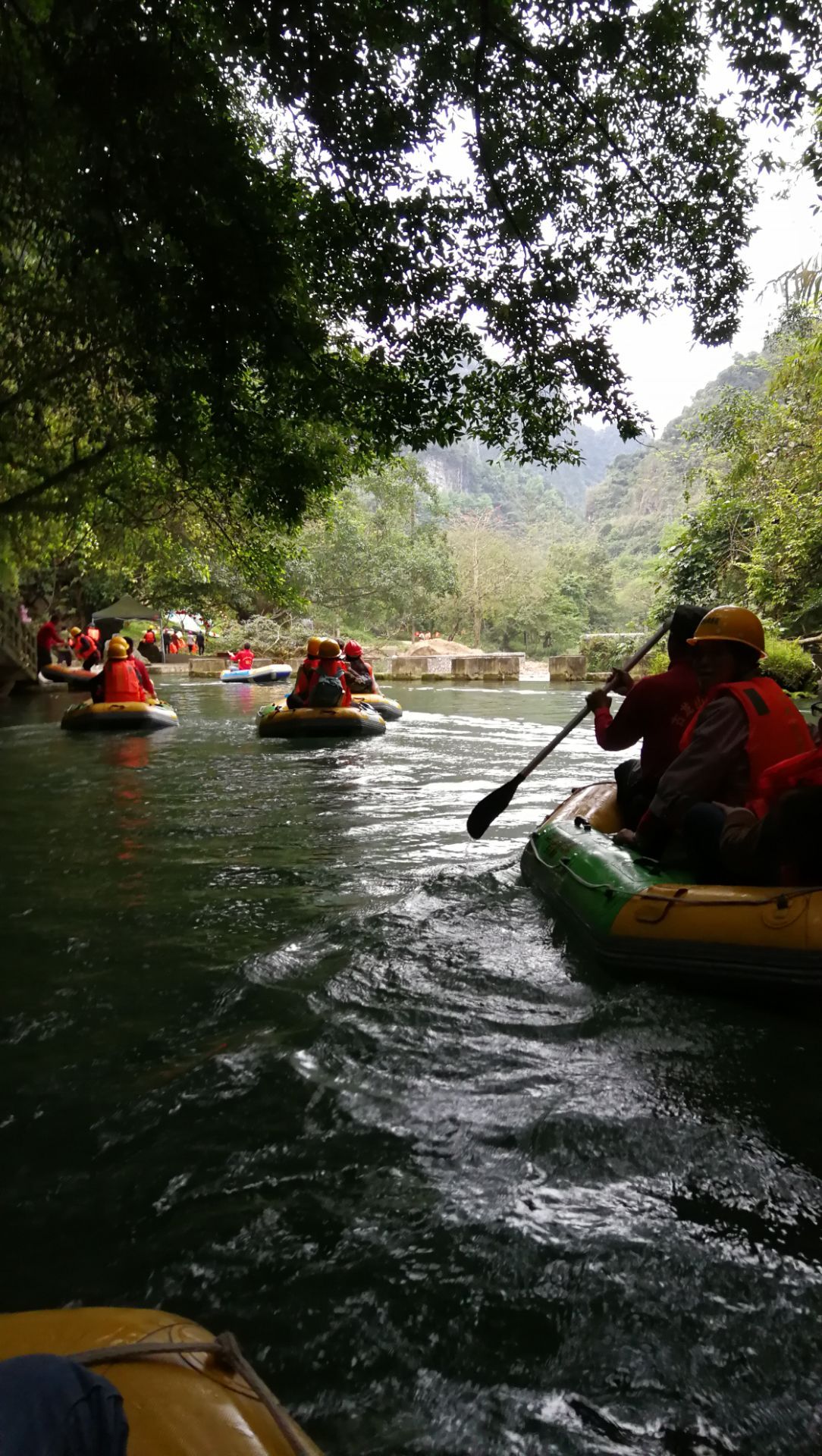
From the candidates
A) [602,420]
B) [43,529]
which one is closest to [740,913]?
[602,420]

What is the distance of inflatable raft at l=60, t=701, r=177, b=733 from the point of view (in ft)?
39.1

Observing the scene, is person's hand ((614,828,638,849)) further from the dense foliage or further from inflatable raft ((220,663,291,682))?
inflatable raft ((220,663,291,682))

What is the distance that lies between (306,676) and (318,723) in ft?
2.61

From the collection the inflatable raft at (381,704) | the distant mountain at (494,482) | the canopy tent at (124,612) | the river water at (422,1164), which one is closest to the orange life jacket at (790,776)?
the river water at (422,1164)

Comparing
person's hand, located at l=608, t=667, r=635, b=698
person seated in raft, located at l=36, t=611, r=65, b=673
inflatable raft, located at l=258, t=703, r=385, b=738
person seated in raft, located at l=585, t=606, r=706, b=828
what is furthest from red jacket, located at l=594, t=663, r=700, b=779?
person seated in raft, located at l=36, t=611, r=65, b=673

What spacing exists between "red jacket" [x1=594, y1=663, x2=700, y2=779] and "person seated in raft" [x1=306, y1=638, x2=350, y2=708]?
7272 mm

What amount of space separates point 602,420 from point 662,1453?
21.9ft

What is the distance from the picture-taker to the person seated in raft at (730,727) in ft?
11.1

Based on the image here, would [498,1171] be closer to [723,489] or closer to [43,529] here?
[43,529]

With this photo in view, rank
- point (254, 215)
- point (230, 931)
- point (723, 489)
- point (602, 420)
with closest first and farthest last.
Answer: point (230, 931) → point (254, 215) → point (602, 420) → point (723, 489)

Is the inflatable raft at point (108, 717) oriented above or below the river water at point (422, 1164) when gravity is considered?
above

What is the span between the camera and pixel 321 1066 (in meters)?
2.74

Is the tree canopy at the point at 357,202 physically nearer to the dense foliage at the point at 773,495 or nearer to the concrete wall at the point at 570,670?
the dense foliage at the point at 773,495

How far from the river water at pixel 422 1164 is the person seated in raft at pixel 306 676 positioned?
22.5ft
